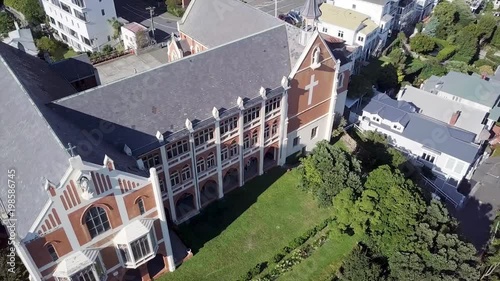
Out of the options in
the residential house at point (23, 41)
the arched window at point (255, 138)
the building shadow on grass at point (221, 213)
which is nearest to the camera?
the building shadow on grass at point (221, 213)

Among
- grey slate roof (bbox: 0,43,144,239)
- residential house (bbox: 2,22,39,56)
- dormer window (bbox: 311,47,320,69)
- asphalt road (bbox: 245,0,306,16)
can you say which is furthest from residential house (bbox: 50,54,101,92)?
asphalt road (bbox: 245,0,306,16)

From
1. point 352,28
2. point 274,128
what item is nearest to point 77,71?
point 274,128

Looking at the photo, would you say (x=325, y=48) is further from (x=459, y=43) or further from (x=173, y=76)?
(x=459, y=43)

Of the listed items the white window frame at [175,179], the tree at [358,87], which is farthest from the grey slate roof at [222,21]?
the white window frame at [175,179]

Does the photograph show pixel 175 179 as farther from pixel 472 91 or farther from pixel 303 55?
pixel 472 91

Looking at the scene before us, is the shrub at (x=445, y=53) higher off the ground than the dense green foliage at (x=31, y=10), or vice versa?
the dense green foliage at (x=31, y=10)

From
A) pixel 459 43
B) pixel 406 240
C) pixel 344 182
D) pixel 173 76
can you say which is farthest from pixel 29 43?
pixel 459 43

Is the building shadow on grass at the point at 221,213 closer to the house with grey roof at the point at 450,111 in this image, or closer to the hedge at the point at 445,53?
the house with grey roof at the point at 450,111
